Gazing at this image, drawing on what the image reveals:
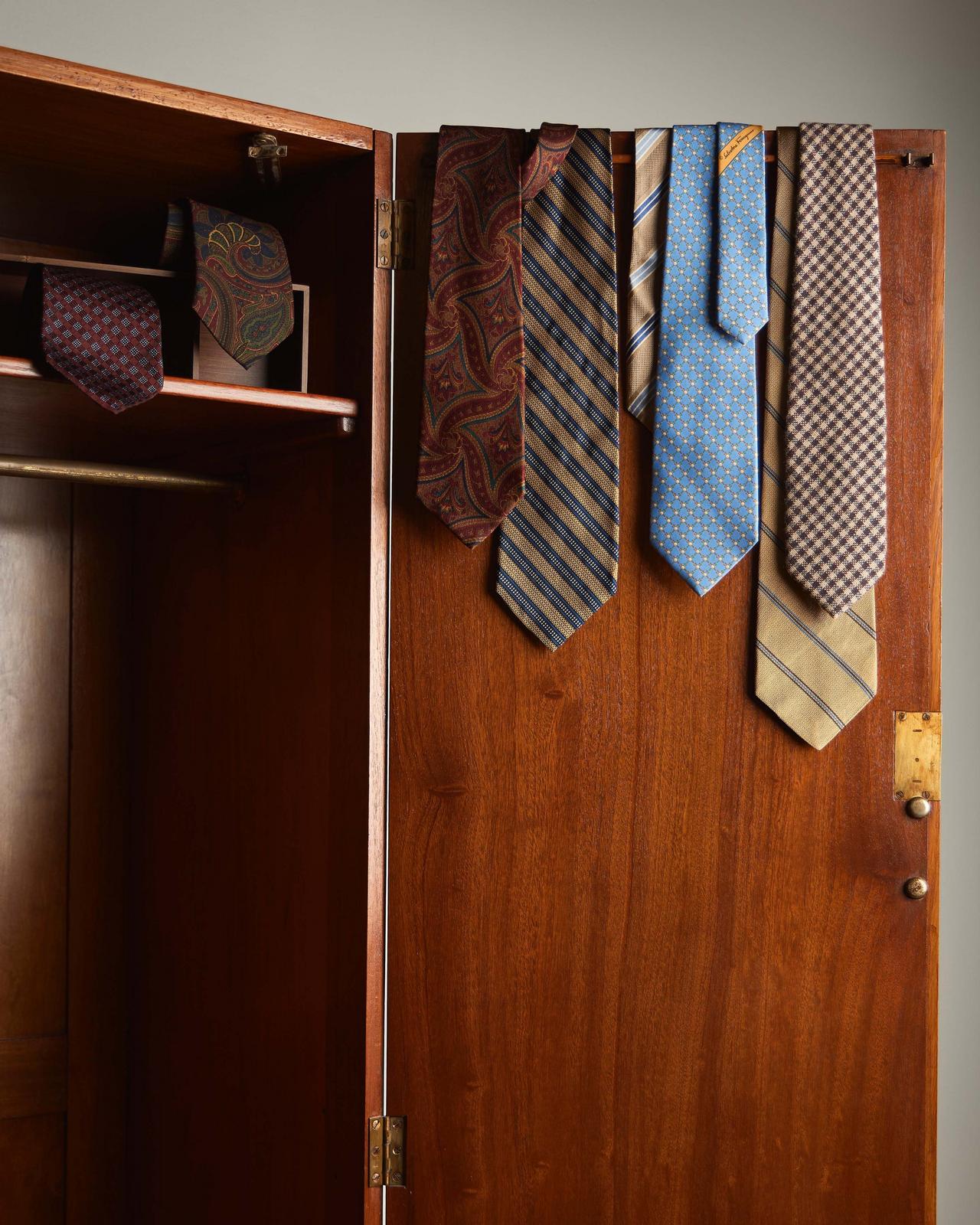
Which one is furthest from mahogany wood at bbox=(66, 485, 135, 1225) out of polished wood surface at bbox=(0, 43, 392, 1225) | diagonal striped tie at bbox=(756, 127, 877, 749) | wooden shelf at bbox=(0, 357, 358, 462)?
diagonal striped tie at bbox=(756, 127, 877, 749)

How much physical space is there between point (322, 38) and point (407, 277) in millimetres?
923

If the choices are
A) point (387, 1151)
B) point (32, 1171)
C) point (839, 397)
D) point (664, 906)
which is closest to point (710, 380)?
point (839, 397)

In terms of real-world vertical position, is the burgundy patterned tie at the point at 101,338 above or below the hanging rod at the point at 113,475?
above

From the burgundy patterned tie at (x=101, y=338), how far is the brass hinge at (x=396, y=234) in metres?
0.31

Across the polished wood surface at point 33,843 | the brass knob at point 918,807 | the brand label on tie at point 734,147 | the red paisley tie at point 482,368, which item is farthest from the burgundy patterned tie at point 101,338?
the brass knob at point 918,807

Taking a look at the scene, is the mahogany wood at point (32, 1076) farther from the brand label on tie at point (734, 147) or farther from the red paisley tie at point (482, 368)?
the brand label on tie at point (734, 147)

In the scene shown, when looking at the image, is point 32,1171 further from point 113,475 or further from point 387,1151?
point 113,475

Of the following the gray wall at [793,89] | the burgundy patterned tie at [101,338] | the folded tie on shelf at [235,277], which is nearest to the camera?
the burgundy patterned tie at [101,338]

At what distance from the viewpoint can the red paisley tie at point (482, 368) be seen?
144 centimetres

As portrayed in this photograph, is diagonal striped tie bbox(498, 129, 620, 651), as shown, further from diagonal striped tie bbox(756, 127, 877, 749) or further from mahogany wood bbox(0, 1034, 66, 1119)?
mahogany wood bbox(0, 1034, 66, 1119)

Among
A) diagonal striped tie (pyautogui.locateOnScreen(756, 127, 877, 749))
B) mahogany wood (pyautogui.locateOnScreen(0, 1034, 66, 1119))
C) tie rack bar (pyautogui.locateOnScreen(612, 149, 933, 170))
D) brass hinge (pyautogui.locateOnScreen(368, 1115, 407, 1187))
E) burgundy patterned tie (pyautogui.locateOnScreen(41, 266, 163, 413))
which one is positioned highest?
tie rack bar (pyautogui.locateOnScreen(612, 149, 933, 170))

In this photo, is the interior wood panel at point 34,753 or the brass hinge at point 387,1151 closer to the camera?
the brass hinge at point 387,1151

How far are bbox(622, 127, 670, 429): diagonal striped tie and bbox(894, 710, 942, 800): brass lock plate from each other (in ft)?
1.72

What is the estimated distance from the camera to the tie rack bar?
1.47 m
